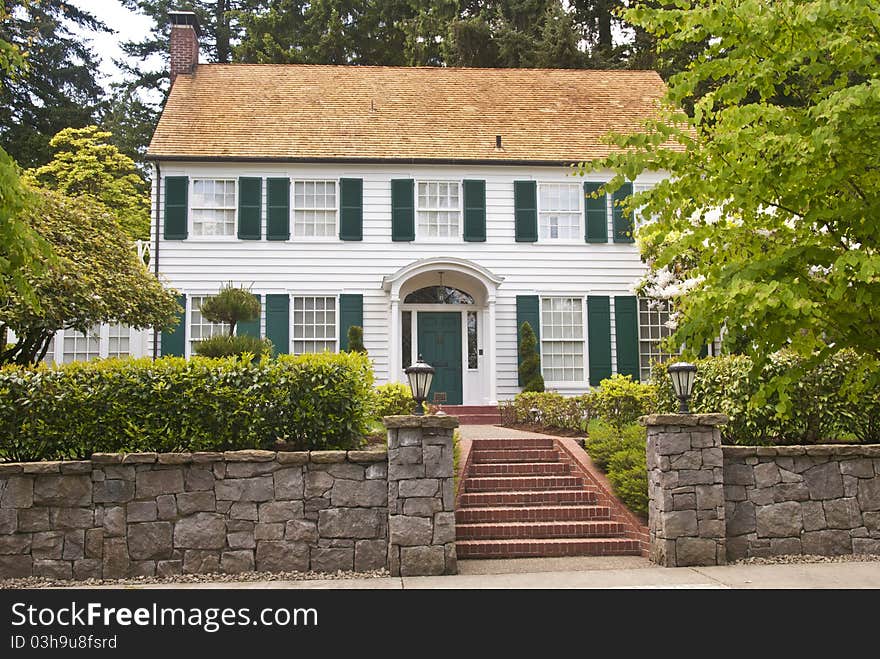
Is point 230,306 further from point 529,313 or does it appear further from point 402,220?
point 529,313

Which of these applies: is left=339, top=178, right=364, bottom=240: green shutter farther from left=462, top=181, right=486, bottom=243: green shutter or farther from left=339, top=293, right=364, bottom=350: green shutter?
left=462, top=181, right=486, bottom=243: green shutter

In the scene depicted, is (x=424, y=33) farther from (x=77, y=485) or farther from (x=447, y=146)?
(x=77, y=485)

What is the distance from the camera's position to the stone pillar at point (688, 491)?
303 inches

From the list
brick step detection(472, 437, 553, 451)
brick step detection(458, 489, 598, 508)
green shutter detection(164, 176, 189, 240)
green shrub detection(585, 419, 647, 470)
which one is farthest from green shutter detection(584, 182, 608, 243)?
brick step detection(458, 489, 598, 508)

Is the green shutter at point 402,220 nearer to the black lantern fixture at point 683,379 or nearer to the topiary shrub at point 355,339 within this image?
the topiary shrub at point 355,339

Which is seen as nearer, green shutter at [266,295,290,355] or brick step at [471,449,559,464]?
brick step at [471,449,559,464]

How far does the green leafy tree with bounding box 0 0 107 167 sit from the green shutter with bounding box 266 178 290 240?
14135mm

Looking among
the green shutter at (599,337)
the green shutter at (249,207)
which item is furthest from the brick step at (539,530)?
the green shutter at (249,207)

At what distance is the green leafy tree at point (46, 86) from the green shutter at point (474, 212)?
16.8 m

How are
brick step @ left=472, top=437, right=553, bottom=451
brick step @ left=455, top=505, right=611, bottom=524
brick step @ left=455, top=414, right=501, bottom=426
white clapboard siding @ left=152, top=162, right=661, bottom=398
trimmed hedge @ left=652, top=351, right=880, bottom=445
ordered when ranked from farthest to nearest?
1. white clapboard siding @ left=152, top=162, right=661, bottom=398
2. brick step @ left=455, top=414, right=501, bottom=426
3. brick step @ left=472, top=437, right=553, bottom=451
4. brick step @ left=455, top=505, right=611, bottom=524
5. trimmed hedge @ left=652, top=351, right=880, bottom=445

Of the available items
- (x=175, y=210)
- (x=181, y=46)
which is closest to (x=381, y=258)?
(x=175, y=210)

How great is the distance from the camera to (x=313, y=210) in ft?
55.0

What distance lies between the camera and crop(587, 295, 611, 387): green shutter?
16.7 metres

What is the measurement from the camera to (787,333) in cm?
572
